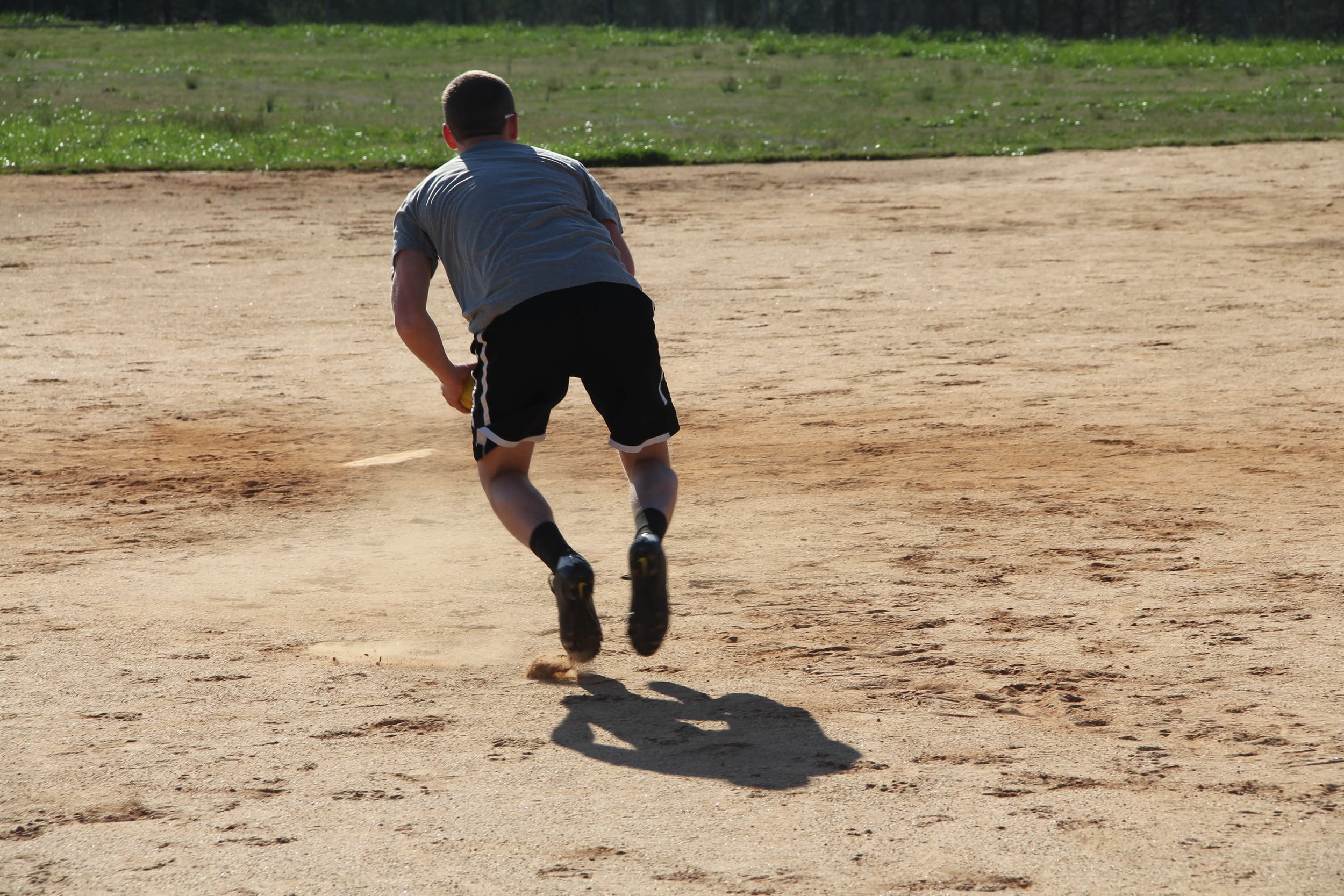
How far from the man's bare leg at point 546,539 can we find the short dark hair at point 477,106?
85cm

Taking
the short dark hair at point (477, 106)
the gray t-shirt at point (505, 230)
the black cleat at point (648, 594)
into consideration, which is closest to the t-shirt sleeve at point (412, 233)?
the gray t-shirt at point (505, 230)

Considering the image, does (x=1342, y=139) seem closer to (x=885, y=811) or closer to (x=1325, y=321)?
(x=1325, y=321)

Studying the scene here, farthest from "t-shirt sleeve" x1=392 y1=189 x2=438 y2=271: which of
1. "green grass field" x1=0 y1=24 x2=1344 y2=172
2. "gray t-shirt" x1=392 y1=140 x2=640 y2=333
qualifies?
"green grass field" x1=0 y1=24 x2=1344 y2=172

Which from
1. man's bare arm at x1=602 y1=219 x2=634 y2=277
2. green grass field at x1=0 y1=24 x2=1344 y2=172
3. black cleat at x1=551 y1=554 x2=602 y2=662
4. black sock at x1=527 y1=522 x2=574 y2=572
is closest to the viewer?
black cleat at x1=551 y1=554 x2=602 y2=662

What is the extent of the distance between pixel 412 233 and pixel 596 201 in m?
0.51

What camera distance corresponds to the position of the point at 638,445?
3760mm

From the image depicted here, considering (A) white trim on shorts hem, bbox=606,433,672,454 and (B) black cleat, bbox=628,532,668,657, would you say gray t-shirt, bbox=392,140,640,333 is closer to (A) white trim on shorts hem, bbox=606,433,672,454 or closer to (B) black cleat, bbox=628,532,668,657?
(A) white trim on shorts hem, bbox=606,433,672,454

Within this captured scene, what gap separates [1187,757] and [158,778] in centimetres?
221

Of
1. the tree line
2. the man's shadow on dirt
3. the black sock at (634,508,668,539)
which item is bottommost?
the man's shadow on dirt

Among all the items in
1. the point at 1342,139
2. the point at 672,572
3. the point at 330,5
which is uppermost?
the point at 330,5

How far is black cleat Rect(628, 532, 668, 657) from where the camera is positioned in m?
3.42

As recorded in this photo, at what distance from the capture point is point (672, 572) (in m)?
4.50

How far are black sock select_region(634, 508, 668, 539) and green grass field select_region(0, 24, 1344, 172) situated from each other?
1246 centimetres

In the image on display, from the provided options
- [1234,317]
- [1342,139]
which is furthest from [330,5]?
[1234,317]
